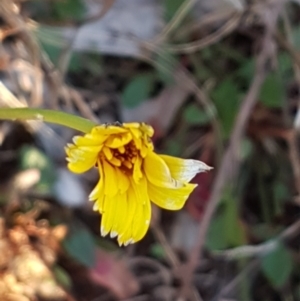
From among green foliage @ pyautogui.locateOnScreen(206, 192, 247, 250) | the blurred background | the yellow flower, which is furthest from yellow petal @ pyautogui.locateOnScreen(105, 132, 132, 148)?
green foliage @ pyautogui.locateOnScreen(206, 192, 247, 250)

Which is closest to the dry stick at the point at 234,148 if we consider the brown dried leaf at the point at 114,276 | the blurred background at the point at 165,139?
the blurred background at the point at 165,139

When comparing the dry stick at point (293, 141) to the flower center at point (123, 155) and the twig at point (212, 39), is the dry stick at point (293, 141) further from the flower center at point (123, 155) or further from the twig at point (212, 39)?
the flower center at point (123, 155)

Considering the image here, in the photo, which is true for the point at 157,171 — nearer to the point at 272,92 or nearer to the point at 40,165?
the point at 40,165

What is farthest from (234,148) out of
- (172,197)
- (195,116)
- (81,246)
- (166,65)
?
(172,197)

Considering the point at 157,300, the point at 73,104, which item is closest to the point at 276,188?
the point at 157,300

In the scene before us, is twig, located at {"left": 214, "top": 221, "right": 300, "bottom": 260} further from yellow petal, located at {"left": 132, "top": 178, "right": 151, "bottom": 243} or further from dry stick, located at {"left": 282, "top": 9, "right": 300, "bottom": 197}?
yellow petal, located at {"left": 132, "top": 178, "right": 151, "bottom": 243}
